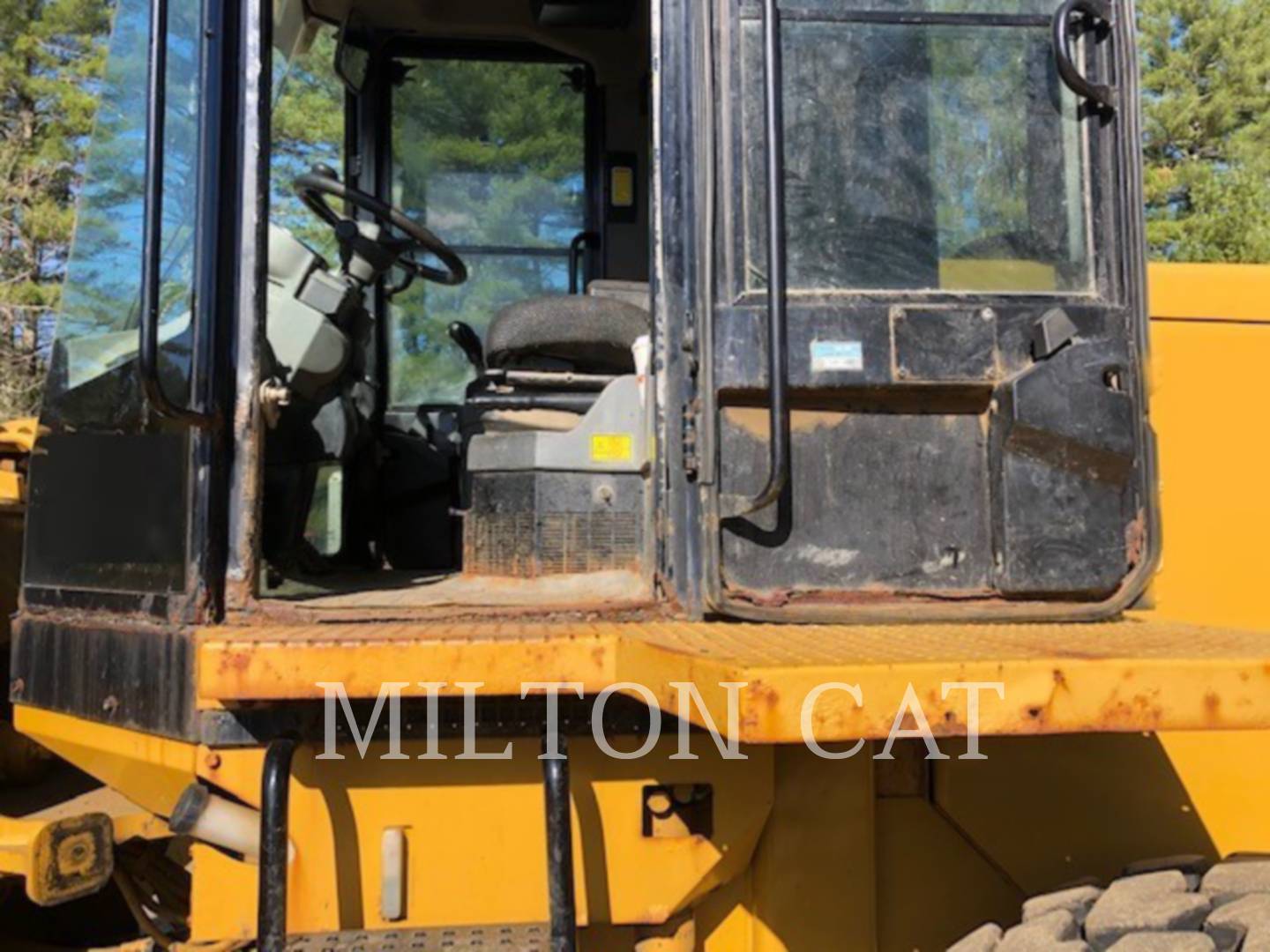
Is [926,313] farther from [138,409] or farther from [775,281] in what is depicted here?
[138,409]

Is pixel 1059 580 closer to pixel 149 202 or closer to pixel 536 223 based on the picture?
pixel 149 202

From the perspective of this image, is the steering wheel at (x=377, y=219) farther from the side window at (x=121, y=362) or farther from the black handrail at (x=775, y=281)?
the black handrail at (x=775, y=281)

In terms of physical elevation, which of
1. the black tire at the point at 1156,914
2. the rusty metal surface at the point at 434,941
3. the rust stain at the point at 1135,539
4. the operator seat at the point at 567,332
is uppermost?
the operator seat at the point at 567,332

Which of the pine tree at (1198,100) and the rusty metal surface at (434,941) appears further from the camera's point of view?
the pine tree at (1198,100)

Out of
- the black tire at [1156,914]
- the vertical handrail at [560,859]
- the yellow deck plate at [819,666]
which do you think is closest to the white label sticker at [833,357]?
the yellow deck plate at [819,666]

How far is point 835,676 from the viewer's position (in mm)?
1412

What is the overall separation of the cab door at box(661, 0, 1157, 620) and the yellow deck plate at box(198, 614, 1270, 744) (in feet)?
0.40

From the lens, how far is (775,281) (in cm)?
184

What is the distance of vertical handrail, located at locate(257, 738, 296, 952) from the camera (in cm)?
170

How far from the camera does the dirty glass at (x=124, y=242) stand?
6.64 ft

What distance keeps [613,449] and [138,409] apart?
2.92ft

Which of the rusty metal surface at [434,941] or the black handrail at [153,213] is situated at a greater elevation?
the black handrail at [153,213]

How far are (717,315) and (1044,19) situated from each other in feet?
2.60

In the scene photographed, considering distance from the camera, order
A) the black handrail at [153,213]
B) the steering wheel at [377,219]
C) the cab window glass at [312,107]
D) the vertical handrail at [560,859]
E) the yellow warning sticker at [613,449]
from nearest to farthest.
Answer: the vertical handrail at [560,859] → the black handrail at [153,213] → the yellow warning sticker at [613,449] → the steering wheel at [377,219] → the cab window glass at [312,107]
